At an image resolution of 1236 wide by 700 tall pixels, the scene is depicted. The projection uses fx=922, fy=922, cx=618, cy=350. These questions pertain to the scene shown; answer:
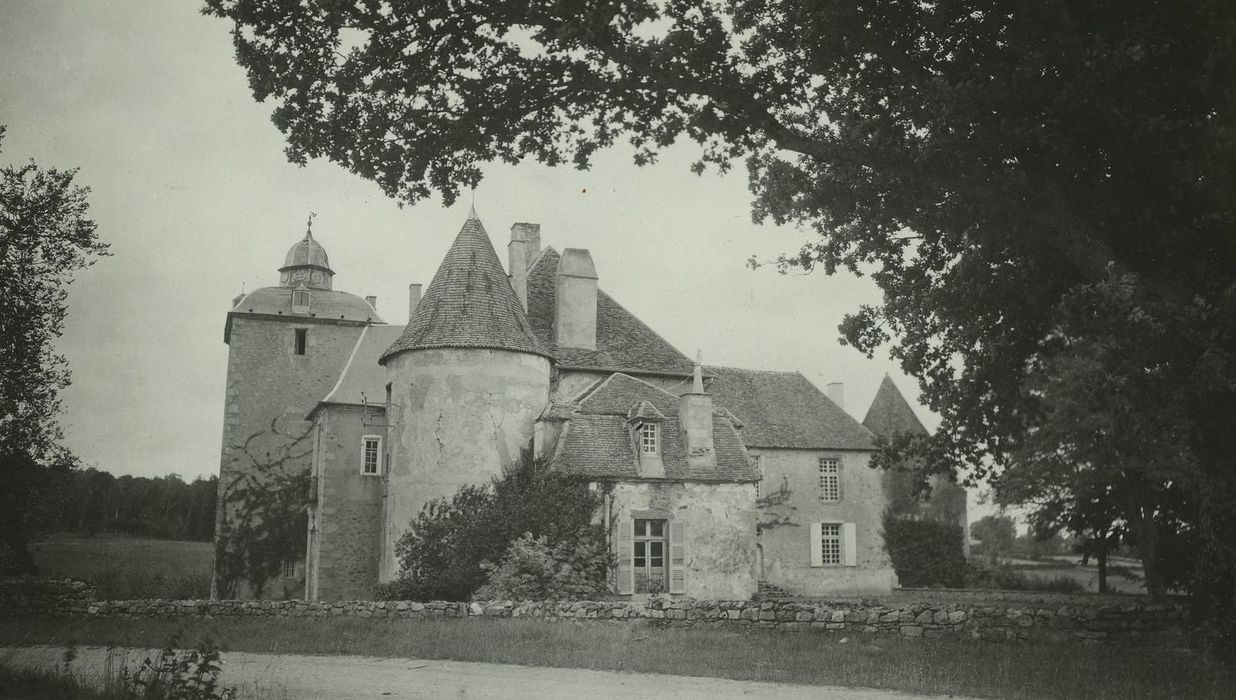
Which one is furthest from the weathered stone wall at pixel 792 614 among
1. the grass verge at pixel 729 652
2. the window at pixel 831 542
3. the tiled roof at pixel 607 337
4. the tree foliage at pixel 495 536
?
the window at pixel 831 542

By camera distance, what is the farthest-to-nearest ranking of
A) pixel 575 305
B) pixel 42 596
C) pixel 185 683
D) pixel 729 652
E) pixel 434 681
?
1. pixel 575 305
2. pixel 42 596
3. pixel 729 652
4. pixel 434 681
5. pixel 185 683

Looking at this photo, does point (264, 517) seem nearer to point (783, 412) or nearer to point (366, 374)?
point (366, 374)

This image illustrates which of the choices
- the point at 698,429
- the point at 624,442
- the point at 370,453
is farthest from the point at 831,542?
the point at 370,453

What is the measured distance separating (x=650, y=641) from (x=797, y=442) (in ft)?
75.3

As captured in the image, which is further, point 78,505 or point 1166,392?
point 78,505

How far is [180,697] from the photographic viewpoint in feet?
23.4

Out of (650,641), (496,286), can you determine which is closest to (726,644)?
(650,641)

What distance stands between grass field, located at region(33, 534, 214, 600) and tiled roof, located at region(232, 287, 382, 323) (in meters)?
10.4

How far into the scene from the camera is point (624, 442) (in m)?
22.2

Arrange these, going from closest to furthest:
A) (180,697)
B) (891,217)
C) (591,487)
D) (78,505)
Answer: (180,697) → (891,217) → (591,487) → (78,505)

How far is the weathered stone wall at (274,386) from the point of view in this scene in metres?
33.9

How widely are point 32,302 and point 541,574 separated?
34.5 ft

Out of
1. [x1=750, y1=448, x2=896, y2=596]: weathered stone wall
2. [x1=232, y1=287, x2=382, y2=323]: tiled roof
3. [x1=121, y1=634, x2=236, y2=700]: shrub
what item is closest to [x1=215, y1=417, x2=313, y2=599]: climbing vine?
[x1=232, y1=287, x2=382, y2=323]: tiled roof

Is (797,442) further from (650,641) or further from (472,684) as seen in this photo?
(472,684)
